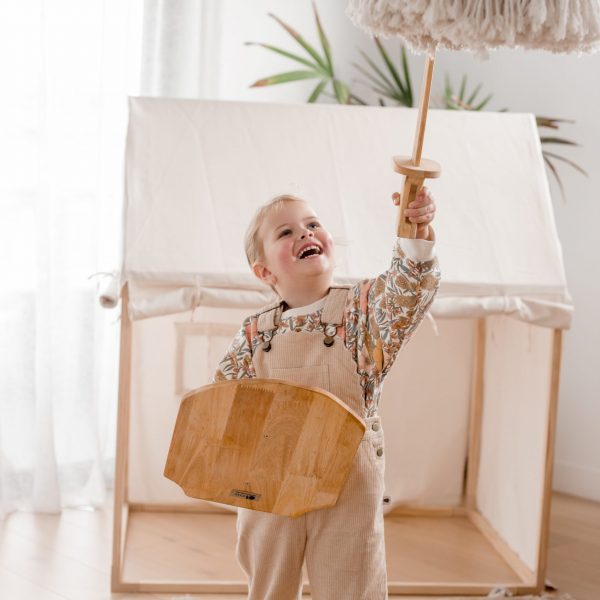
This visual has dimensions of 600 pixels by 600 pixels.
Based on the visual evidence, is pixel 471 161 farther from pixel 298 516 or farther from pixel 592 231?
pixel 298 516

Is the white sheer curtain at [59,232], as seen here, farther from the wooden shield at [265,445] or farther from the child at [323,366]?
the wooden shield at [265,445]

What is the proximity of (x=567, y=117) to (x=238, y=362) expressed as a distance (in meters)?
2.26

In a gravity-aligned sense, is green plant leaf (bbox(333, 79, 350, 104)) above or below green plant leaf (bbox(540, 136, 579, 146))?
above

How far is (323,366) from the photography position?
1.79 m

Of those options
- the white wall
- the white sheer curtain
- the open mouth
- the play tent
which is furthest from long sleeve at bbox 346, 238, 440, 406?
the white wall

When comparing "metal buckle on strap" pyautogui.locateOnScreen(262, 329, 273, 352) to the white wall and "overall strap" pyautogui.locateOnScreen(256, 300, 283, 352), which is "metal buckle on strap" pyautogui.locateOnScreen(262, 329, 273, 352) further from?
the white wall

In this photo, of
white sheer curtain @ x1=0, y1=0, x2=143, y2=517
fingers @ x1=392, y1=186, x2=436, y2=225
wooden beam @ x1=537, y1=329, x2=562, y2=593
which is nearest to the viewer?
fingers @ x1=392, y1=186, x2=436, y2=225

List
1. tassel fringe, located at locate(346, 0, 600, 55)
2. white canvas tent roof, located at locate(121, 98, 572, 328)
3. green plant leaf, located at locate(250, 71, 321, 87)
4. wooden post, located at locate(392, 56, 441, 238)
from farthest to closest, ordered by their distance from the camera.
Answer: green plant leaf, located at locate(250, 71, 321, 87)
white canvas tent roof, located at locate(121, 98, 572, 328)
wooden post, located at locate(392, 56, 441, 238)
tassel fringe, located at locate(346, 0, 600, 55)

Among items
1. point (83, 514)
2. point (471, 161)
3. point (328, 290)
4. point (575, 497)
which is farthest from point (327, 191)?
point (575, 497)

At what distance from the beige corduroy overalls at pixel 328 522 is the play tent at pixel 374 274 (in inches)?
23.5

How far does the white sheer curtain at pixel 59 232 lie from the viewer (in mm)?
3076

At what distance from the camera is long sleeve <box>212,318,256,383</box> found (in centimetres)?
187

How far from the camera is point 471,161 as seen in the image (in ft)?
9.23

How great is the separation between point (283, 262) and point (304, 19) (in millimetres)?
2393
